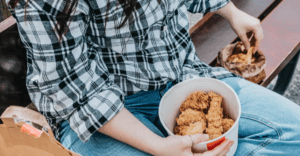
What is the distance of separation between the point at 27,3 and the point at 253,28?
904 millimetres

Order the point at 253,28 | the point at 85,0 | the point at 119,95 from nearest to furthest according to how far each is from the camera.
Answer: the point at 85,0 < the point at 119,95 < the point at 253,28

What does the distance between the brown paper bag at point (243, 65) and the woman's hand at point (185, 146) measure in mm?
546

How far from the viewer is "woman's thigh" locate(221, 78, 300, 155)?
0.80 metres

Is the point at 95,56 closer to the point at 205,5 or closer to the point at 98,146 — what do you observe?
the point at 98,146

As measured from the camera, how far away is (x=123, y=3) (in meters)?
0.68

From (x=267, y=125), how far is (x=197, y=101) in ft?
0.84

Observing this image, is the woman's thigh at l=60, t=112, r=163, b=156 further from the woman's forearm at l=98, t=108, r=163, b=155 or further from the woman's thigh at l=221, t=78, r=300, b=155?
the woman's thigh at l=221, t=78, r=300, b=155

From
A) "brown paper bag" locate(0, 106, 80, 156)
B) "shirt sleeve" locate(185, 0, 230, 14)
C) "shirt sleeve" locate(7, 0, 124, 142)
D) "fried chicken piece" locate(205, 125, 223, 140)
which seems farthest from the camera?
"shirt sleeve" locate(185, 0, 230, 14)

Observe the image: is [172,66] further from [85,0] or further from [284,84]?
[284,84]

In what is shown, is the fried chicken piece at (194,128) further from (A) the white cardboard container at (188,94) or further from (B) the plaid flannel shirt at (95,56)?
(B) the plaid flannel shirt at (95,56)

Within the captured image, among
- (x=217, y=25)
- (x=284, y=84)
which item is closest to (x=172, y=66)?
(x=217, y=25)

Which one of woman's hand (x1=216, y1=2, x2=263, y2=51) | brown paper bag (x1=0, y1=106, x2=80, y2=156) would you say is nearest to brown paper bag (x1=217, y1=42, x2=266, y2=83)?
woman's hand (x1=216, y1=2, x2=263, y2=51)

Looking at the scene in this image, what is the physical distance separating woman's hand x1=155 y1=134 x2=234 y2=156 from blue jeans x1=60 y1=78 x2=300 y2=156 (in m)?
0.11

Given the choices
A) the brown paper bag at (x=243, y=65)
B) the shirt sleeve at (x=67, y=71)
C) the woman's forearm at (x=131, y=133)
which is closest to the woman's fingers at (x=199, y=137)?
the woman's forearm at (x=131, y=133)
